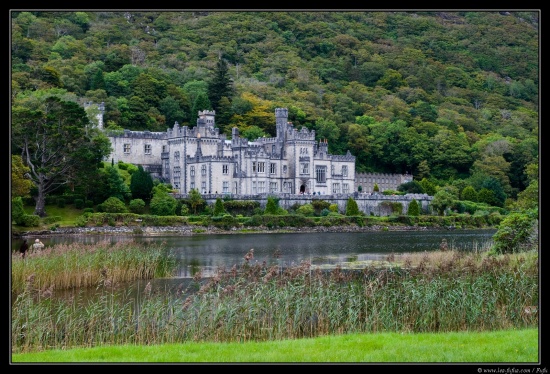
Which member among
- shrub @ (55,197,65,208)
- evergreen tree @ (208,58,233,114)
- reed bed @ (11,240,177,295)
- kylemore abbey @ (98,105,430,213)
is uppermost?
evergreen tree @ (208,58,233,114)

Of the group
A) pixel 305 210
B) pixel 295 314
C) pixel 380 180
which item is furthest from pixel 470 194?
pixel 295 314

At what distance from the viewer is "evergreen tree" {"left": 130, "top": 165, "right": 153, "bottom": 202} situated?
61625mm

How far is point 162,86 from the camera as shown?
89.1m

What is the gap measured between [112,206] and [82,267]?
32.7m

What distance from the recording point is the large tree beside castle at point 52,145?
54.8 m

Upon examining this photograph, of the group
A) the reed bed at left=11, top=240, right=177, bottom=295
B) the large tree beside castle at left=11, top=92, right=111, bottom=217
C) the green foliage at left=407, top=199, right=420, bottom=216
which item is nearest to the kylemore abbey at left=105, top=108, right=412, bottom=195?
the green foliage at left=407, top=199, right=420, bottom=216

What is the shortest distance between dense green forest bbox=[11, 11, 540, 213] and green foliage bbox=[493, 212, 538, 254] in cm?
2079

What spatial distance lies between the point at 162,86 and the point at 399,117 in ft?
92.8

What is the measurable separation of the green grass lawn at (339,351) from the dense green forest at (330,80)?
35974 millimetres

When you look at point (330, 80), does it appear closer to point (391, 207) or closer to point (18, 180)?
point (391, 207)

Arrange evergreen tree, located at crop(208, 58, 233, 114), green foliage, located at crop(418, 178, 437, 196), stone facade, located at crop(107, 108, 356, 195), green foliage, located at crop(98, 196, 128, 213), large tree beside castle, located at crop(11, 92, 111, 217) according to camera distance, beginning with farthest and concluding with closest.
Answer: evergreen tree, located at crop(208, 58, 233, 114), green foliage, located at crop(418, 178, 437, 196), stone facade, located at crop(107, 108, 356, 195), green foliage, located at crop(98, 196, 128, 213), large tree beside castle, located at crop(11, 92, 111, 217)

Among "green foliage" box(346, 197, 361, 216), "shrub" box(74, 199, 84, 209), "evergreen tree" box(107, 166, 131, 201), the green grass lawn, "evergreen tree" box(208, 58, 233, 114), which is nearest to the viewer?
the green grass lawn

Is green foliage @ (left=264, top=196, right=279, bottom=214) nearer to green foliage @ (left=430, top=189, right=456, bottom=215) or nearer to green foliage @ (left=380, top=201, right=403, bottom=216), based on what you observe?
green foliage @ (left=380, top=201, right=403, bottom=216)

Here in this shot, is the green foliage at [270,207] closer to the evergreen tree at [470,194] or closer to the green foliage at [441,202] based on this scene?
the green foliage at [441,202]
